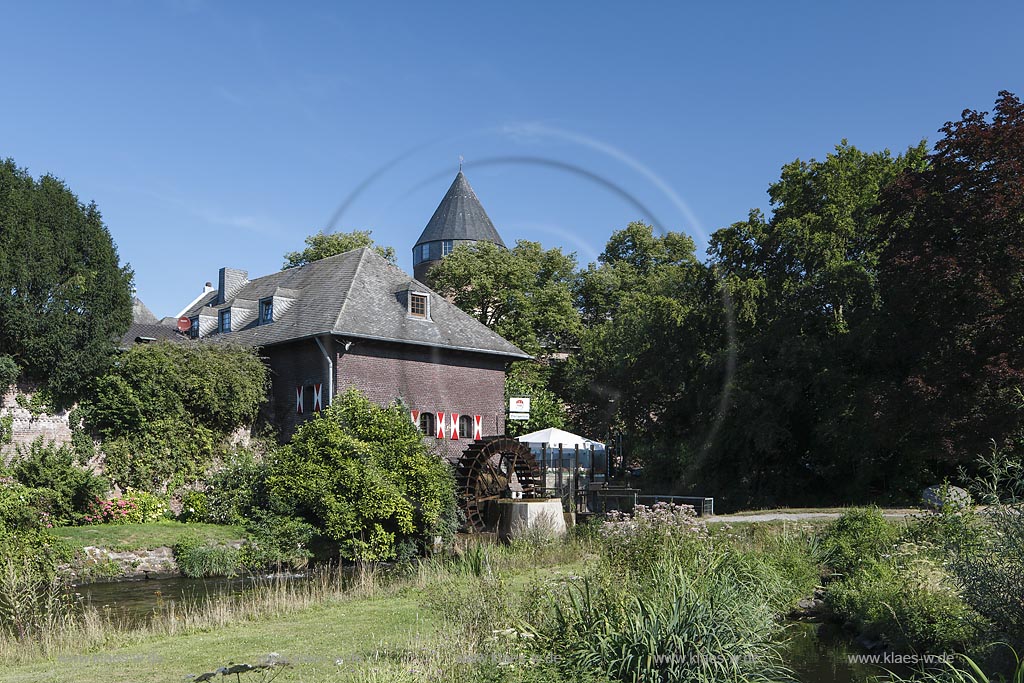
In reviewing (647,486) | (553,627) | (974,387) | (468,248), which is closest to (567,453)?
(647,486)

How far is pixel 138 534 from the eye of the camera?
67.5 ft

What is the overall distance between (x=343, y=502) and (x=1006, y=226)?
17.2 metres

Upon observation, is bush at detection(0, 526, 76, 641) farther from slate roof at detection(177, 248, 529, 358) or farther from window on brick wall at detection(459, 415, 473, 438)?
window on brick wall at detection(459, 415, 473, 438)

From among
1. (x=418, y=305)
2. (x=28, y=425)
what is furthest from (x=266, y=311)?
(x=28, y=425)

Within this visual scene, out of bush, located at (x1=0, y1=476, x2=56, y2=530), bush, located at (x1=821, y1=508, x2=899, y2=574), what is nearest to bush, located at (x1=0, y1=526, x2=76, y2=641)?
bush, located at (x1=0, y1=476, x2=56, y2=530)

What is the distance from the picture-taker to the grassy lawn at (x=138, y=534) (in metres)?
19.8

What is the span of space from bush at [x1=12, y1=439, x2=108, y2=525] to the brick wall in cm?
680

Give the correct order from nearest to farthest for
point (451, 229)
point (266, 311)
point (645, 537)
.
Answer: point (645, 537)
point (266, 311)
point (451, 229)

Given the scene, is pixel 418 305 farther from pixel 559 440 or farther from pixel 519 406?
pixel 559 440

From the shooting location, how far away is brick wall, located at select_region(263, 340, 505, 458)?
2750 cm

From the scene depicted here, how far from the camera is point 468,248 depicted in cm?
4375

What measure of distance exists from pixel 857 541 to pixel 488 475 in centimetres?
1391

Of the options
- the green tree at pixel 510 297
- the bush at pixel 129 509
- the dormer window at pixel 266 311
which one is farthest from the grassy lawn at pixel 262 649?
the green tree at pixel 510 297

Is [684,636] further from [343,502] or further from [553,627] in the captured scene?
[343,502]
